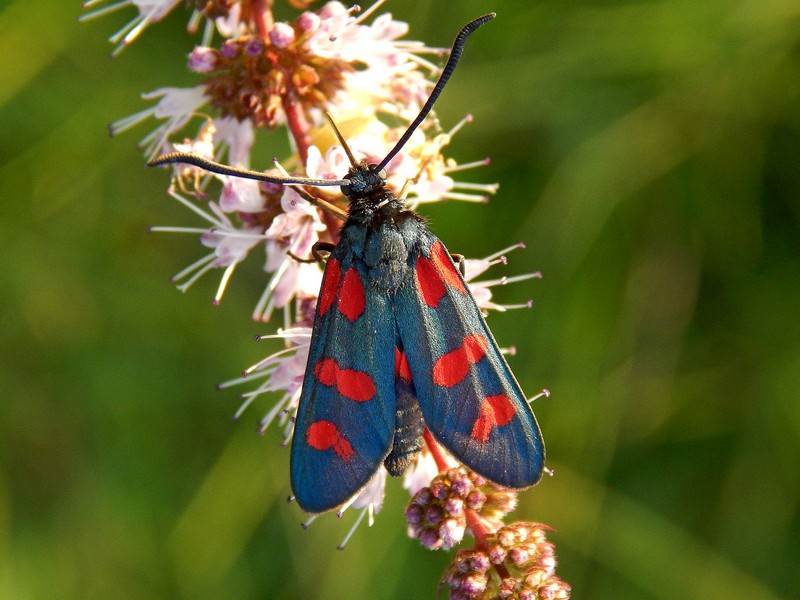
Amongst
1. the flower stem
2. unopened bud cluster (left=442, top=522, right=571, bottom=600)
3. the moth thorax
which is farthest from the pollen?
unopened bud cluster (left=442, top=522, right=571, bottom=600)

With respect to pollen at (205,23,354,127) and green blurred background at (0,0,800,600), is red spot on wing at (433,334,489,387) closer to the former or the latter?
pollen at (205,23,354,127)

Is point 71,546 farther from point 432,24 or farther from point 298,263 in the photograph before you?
point 432,24

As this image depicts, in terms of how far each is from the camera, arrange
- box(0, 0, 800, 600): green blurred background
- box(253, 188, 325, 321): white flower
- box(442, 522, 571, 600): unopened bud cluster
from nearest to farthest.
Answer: box(442, 522, 571, 600): unopened bud cluster < box(253, 188, 325, 321): white flower < box(0, 0, 800, 600): green blurred background

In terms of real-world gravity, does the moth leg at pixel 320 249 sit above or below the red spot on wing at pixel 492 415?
above

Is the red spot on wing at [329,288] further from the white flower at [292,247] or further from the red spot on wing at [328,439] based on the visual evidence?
the red spot on wing at [328,439]

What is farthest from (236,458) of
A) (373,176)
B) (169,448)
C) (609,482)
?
(373,176)

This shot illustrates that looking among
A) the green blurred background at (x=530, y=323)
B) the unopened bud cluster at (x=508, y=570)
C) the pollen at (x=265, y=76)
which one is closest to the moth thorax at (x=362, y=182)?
the pollen at (x=265, y=76)
